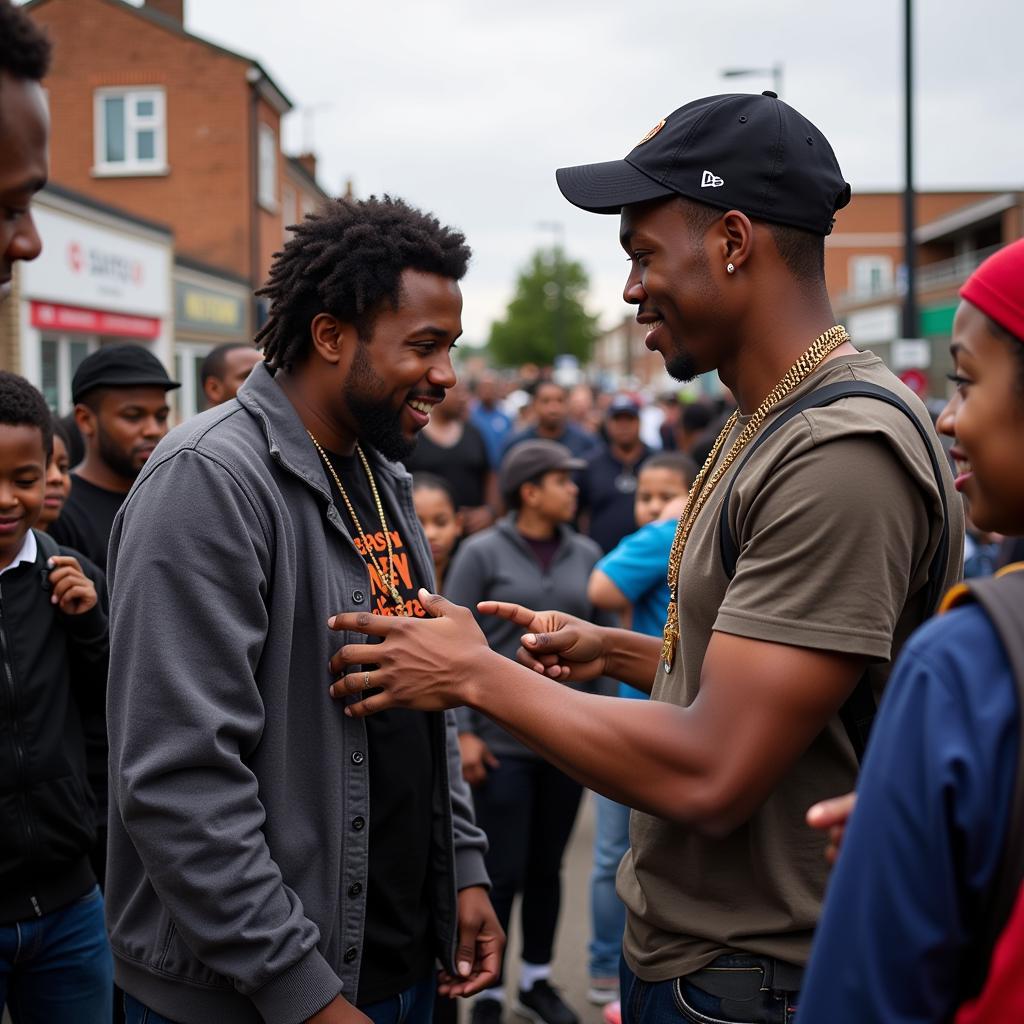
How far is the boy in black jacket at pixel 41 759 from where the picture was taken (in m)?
2.90

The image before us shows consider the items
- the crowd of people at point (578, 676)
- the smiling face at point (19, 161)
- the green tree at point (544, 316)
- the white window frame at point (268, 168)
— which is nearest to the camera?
the crowd of people at point (578, 676)

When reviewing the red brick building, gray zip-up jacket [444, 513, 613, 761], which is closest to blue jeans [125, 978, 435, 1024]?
gray zip-up jacket [444, 513, 613, 761]

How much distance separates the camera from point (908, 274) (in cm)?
1412

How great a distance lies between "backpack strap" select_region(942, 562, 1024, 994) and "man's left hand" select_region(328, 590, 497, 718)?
3.26 ft

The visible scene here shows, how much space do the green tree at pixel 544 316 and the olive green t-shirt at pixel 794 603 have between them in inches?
2939

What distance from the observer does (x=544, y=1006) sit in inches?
192

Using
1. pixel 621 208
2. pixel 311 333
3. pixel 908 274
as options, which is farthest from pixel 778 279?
pixel 908 274

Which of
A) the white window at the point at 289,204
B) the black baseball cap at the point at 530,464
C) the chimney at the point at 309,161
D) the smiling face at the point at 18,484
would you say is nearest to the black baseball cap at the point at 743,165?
the smiling face at the point at 18,484

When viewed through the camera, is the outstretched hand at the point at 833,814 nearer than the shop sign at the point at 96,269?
Yes

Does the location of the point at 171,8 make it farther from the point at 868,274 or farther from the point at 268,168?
the point at 868,274

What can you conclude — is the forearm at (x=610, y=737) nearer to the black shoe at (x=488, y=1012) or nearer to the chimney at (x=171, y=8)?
the black shoe at (x=488, y=1012)

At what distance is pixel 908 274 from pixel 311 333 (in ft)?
42.5

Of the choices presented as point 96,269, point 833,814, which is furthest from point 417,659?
point 96,269

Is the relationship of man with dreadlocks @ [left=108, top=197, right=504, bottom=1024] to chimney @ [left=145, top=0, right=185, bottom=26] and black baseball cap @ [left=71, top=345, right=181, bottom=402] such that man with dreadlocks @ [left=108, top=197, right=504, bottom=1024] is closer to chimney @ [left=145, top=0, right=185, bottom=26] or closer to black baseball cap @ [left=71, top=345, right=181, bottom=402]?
black baseball cap @ [left=71, top=345, right=181, bottom=402]
